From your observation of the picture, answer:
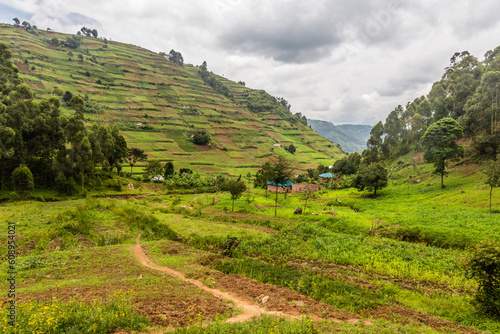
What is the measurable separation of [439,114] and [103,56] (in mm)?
206680

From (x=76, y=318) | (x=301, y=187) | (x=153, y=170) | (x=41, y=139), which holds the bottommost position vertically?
(x=76, y=318)

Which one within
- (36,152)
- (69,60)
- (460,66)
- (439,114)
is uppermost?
(69,60)

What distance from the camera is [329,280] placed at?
14.4m

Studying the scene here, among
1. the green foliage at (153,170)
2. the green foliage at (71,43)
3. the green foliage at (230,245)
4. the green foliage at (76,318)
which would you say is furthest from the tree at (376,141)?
the green foliage at (71,43)

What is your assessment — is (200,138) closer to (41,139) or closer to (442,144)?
(41,139)

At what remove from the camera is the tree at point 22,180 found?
3259cm

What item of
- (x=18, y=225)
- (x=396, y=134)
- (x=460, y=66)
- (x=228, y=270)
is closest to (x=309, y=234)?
(x=228, y=270)

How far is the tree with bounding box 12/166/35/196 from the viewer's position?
3259 centimetres

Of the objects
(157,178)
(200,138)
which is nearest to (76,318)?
(157,178)

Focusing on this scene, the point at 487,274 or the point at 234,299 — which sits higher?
the point at 487,274

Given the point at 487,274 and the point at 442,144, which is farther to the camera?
the point at 442,144

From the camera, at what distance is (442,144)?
42.7 metres

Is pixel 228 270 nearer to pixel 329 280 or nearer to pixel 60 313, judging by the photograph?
pixel 329 280

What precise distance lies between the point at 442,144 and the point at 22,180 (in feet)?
228
